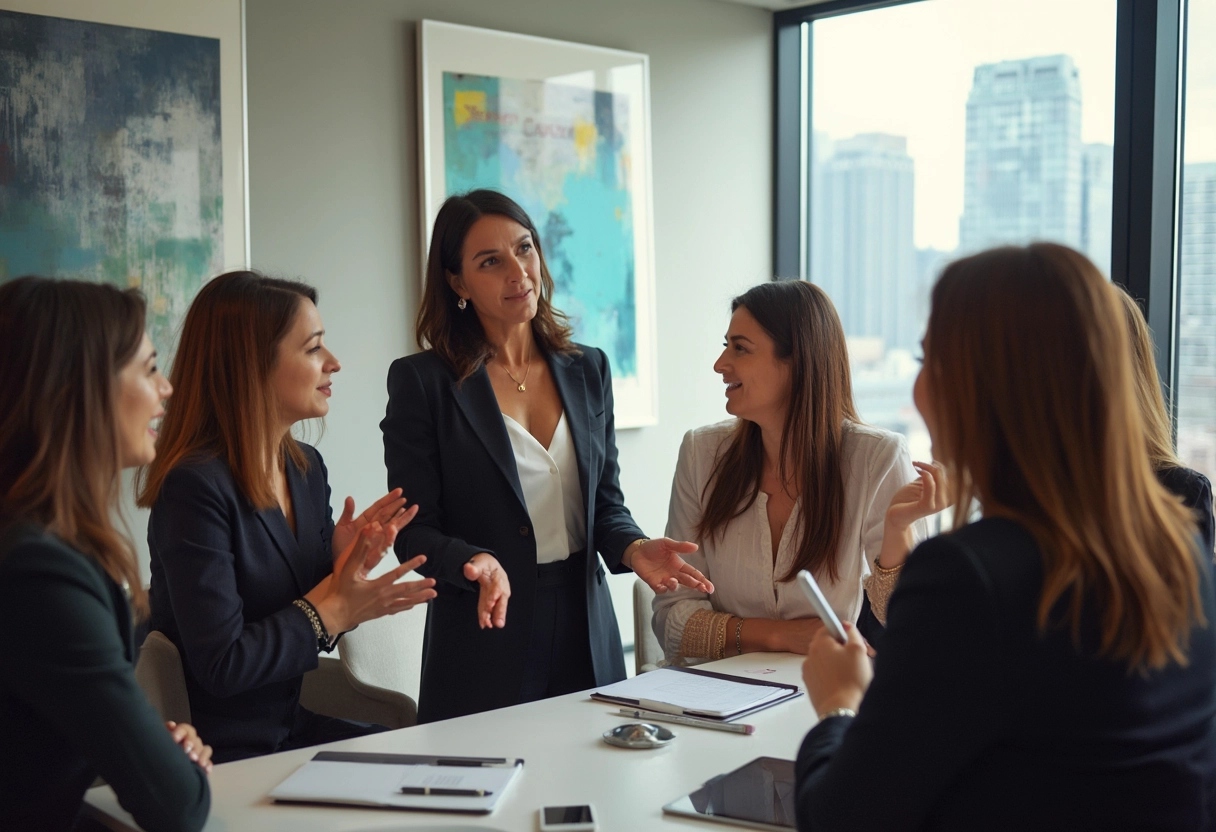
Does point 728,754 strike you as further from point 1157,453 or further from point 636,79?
point 636,79

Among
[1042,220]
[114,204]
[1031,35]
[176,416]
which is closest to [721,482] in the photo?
[176,416]

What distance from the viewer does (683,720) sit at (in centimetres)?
196

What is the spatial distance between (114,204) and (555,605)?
74.6 inches

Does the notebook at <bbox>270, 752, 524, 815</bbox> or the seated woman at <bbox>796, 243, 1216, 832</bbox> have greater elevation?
the seated woman at <bbox>796, 243, 1216, 832</bbox>

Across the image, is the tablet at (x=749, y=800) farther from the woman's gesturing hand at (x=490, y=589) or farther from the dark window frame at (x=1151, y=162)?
the dark window frame at (x=1151, y=162)

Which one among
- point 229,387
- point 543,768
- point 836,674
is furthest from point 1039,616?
point 229,387

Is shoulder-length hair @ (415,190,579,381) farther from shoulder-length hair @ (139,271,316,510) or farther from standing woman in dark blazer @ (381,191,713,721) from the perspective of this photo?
shoulder-length hair @ (139,271,316,510)

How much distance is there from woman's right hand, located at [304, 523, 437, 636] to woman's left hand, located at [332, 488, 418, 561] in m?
0.03

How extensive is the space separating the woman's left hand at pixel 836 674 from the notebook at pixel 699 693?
Answer: 50 centimetres

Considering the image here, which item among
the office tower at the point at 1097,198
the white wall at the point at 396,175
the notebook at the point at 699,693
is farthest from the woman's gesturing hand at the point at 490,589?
the office tower at the point at 1097,198

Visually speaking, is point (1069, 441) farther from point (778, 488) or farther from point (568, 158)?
point (568, 158)

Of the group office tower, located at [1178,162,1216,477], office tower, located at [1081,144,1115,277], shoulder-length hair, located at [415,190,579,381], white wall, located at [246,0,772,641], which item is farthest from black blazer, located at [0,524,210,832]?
office tower, located at [1081,144,1115,277]

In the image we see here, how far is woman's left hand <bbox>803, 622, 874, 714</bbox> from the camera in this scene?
1.45 meters

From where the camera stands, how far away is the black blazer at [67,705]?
4.51 feet
